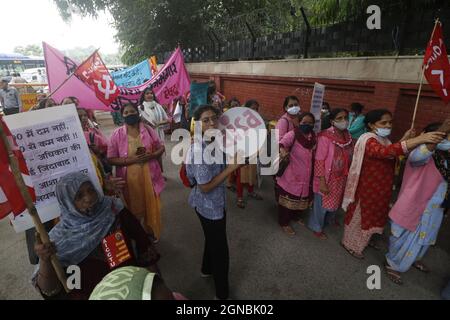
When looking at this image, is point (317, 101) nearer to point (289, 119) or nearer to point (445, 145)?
point (289, 119)

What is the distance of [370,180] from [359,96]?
2870 millimetres

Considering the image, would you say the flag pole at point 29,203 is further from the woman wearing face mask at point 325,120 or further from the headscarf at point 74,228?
the woman wearing face mask at point 325,120

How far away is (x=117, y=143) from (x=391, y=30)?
470 cm

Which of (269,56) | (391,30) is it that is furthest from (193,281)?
(269,56)

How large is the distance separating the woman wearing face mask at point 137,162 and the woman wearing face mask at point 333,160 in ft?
5.86

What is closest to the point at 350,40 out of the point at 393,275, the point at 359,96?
the point at 359,96

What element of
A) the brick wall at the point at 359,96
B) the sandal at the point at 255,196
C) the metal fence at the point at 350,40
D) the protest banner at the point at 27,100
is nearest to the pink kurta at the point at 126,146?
the sandal at the point at 255,196

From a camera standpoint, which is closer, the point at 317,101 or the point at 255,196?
the point at 317,101

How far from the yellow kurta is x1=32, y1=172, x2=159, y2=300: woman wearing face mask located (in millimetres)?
866

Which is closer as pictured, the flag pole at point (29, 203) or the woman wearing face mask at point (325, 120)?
the flag pole at point (29, 203)

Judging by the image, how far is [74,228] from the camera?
5.51 feet

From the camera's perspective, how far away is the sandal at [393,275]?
2500 mm

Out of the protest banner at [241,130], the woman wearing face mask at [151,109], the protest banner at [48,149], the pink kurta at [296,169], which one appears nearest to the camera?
the protest banner at [48,149]
